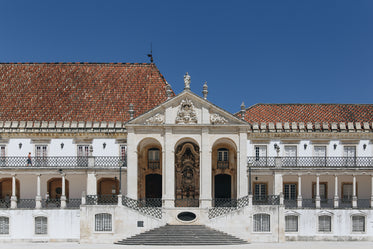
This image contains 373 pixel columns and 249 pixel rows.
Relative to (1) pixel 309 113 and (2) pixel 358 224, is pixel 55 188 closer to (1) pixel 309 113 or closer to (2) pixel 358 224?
(1) pixel 309 113

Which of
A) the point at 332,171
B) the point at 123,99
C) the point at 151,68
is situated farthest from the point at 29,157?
the point at 332,171

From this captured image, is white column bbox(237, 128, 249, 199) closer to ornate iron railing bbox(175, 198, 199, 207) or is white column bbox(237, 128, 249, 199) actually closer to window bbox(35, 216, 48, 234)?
ornate iron railing bbox(175, 198, 199, 207)

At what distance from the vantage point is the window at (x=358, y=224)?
126 ft

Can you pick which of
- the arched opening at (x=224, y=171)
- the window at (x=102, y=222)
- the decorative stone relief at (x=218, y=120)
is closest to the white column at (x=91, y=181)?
the window at (x=102, y=222)

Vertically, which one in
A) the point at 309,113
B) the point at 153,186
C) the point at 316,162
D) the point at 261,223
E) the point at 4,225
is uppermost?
the point at 309,113

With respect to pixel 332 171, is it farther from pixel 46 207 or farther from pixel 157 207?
pixel 46 207

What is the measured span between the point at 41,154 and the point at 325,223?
72.9 feet

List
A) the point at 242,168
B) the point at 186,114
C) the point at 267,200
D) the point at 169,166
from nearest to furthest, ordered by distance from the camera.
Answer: the point at 169,166, the point at 242,168, the point at 186,114, the point at 267,200

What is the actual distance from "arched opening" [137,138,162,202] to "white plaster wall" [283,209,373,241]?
10301 millimetres

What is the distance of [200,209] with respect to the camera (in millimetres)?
36906

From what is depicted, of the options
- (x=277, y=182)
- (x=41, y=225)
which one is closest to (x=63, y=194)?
(x=41, y=225)

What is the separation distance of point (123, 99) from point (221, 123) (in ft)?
32.7

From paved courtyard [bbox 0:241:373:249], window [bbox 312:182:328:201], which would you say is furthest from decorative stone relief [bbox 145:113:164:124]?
window [bbox 312:182:328:201]

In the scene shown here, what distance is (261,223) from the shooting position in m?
36.2
